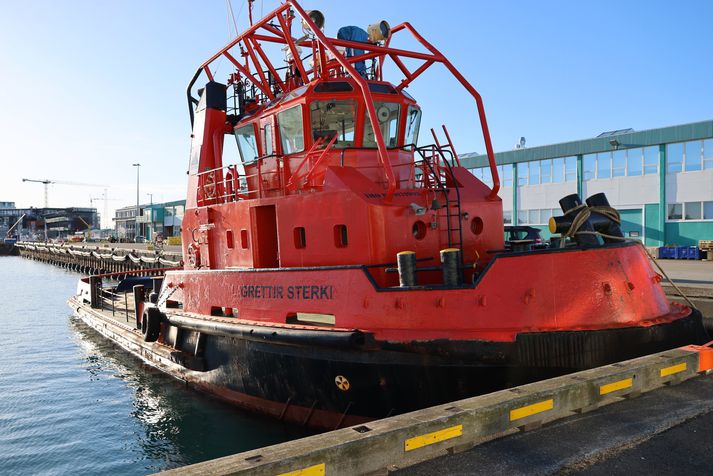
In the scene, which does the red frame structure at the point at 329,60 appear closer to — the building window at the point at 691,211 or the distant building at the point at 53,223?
the building window at the point at 691,211

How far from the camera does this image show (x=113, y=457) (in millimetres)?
6855

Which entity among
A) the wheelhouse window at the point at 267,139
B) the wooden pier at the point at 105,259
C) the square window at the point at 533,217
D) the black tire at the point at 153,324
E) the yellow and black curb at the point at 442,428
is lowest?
the wooden pier at the point at 105,259

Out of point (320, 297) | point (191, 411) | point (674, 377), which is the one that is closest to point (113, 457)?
point (191, 411)

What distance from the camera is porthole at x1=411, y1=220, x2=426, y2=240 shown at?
20.5 feet

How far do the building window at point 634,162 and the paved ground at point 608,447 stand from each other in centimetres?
2292

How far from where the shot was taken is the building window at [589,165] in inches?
1026

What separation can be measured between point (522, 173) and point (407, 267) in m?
25.5

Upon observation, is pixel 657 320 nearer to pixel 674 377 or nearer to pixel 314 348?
pixel 674 377

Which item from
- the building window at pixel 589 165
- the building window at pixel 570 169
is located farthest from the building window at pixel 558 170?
the building window at pixel 589 165

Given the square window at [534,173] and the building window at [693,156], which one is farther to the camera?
the square window at [534,173]

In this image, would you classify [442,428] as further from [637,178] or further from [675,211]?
[637,178]

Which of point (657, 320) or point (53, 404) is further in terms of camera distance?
point (53, 404)

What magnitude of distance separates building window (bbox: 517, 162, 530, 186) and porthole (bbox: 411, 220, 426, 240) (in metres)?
24.4

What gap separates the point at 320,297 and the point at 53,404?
5.87 meters
